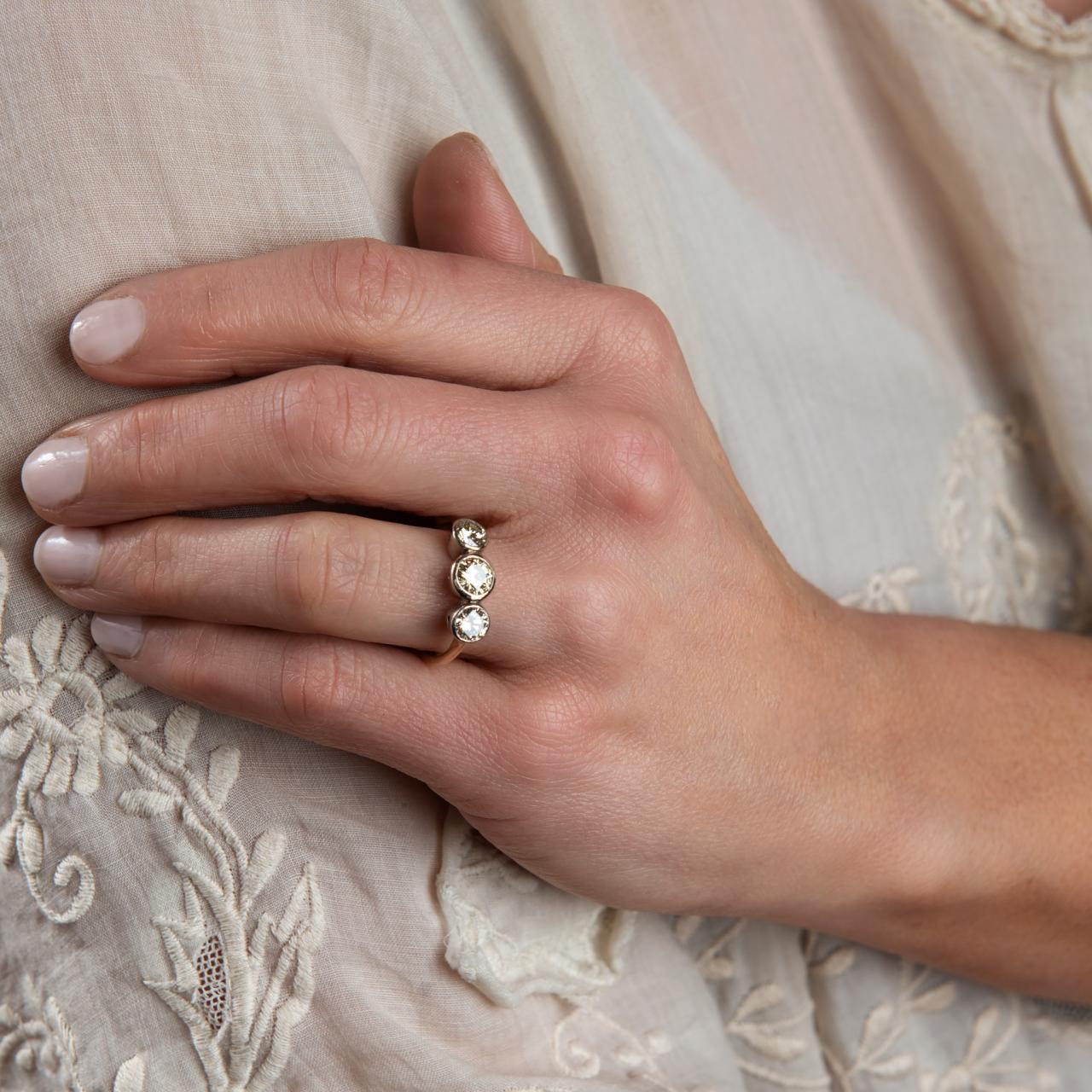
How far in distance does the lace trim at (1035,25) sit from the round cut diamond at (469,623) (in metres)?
0.71

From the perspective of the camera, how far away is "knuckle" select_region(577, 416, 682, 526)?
2.03 feet

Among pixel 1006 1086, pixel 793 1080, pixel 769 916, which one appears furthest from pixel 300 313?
pixel 1006 1086

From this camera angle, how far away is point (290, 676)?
0.58 m

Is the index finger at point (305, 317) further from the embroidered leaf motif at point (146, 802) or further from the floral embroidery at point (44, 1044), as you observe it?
the floral embroidery at point (44, 1044)

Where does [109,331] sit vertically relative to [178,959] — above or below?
above

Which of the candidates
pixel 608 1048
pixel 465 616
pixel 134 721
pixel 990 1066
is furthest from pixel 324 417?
pixel 990 1066

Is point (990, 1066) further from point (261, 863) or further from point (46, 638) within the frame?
point (46, 638)

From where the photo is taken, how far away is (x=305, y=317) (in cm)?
57

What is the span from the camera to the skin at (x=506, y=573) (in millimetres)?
565

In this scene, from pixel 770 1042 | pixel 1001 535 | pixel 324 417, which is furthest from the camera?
pixel 1001 535

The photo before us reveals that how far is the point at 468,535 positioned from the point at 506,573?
0.03m

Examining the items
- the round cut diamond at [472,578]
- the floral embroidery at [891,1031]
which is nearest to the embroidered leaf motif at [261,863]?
the round cut diamond at [472,578]

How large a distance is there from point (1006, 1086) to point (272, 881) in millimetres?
671

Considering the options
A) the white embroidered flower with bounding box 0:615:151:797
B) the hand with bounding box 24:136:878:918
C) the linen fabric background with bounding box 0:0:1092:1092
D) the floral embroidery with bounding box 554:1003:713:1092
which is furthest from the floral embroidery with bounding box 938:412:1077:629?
the white embroidered flower with bounding box 0:615:151:797
